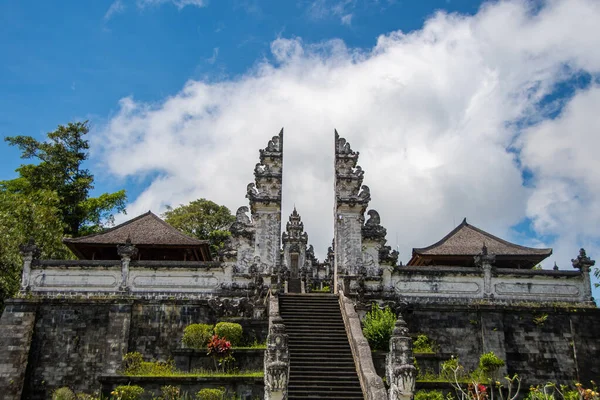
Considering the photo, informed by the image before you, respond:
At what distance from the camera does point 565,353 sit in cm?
1931

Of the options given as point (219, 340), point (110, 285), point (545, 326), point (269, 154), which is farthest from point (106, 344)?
point (545, 326)

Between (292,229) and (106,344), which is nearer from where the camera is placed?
(106,344)

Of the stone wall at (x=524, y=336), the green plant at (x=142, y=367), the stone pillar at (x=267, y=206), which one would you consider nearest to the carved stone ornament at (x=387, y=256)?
the stone wall at (x=524, y=336)

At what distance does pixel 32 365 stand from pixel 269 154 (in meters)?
10.3

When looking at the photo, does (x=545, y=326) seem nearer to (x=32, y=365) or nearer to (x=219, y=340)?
(x=219, y=340)

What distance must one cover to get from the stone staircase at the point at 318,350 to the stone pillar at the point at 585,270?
8.18 m

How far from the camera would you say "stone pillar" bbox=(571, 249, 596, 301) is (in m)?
20.2

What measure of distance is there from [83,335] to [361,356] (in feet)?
30.4

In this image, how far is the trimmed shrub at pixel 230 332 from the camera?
17.3 metres

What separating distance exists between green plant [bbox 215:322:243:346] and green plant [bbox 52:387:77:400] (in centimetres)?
444

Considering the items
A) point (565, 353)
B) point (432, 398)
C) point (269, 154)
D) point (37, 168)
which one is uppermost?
point (37, 168)

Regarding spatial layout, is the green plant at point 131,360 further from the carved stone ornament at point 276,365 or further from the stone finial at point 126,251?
the carved stone ornament at point 276,365

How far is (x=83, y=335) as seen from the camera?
63.3ft

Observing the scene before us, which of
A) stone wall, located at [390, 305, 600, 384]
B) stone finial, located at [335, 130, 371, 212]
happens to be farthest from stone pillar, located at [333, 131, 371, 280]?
stone wall, located at [390, 305, 600, 384]
